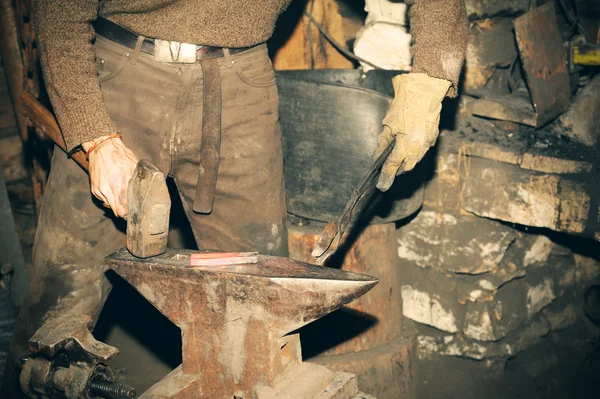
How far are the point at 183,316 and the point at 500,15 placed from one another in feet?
7.45

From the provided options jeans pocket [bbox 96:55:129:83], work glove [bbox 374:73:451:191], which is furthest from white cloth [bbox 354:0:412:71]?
jeans pocket [bbox 96:55:129:83]

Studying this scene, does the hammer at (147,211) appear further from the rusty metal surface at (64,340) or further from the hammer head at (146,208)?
the rusty metal surface at (64,340)

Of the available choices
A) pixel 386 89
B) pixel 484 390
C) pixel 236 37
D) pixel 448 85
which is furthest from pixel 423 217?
pixel 236 37

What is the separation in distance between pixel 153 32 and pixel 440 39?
3.25 feet

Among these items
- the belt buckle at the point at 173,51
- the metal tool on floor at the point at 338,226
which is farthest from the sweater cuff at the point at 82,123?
the metal tool on floor at the point at 338,226

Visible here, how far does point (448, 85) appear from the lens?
79.5 inches

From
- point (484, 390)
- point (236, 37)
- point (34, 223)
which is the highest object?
point (236, 37)

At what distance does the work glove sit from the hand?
856 millimetres

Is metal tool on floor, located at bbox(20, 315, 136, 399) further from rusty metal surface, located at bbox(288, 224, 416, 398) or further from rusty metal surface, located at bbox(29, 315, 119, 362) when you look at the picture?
rusty metal surface, located at bbox(288, 224, 416, 398)

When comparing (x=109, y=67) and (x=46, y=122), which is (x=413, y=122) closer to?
(x=109, y=67)

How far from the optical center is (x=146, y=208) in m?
1.64

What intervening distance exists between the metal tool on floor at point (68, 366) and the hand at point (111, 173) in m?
0.40

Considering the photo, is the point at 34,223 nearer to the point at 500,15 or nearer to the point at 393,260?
the point at 393,260

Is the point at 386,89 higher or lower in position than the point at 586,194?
higher
